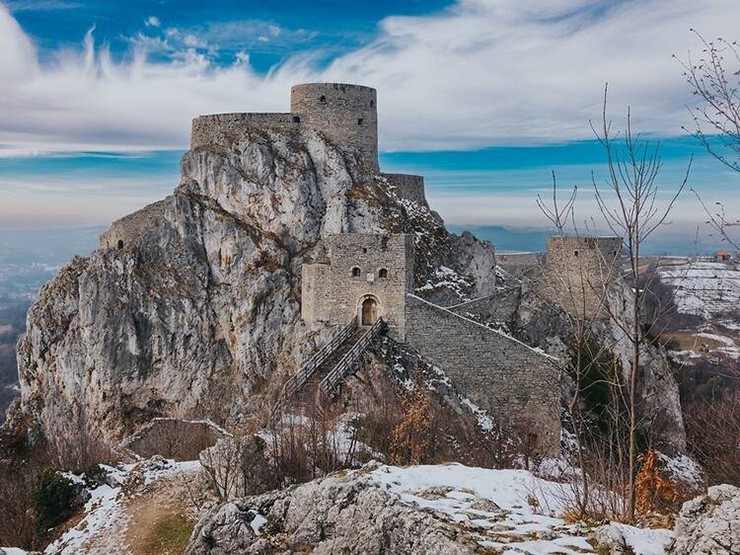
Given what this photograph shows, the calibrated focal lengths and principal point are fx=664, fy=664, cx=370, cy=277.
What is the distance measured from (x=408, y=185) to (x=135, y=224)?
18211 millimetres

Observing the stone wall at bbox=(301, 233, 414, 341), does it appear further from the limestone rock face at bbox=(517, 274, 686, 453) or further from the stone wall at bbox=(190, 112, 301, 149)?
the stone wall at bbox=(190, 112, 301, 149)

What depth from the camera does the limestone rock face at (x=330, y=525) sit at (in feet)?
32.6

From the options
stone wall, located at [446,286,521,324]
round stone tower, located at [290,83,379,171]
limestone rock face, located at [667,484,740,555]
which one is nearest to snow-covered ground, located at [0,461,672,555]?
limestone rock face, located at [667,484,740,555]

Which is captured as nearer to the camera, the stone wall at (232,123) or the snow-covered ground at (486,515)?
the snow-covered ground at (486,515)

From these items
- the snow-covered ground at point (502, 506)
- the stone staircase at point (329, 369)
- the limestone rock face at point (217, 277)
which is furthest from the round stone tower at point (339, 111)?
the snow-covered ground at point (502, 506)

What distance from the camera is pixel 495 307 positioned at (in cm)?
3516

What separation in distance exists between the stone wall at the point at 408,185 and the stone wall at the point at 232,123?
6.97m

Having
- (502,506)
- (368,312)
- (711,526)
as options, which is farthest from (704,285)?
(711,526)

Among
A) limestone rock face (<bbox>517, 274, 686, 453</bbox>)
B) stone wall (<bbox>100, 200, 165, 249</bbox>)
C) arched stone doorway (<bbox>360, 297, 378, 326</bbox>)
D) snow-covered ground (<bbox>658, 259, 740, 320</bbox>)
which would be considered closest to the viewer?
snow-covered ground (<bbox>658, 259, 740, 320</bbox>)

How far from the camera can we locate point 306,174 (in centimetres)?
4016

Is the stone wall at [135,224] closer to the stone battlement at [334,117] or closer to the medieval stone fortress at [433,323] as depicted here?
the stone battlement at [334,117]

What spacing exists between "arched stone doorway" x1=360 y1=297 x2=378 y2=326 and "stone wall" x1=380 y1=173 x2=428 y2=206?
13.1 meters

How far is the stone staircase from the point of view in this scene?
24.5 m

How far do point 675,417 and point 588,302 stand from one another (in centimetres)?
741
